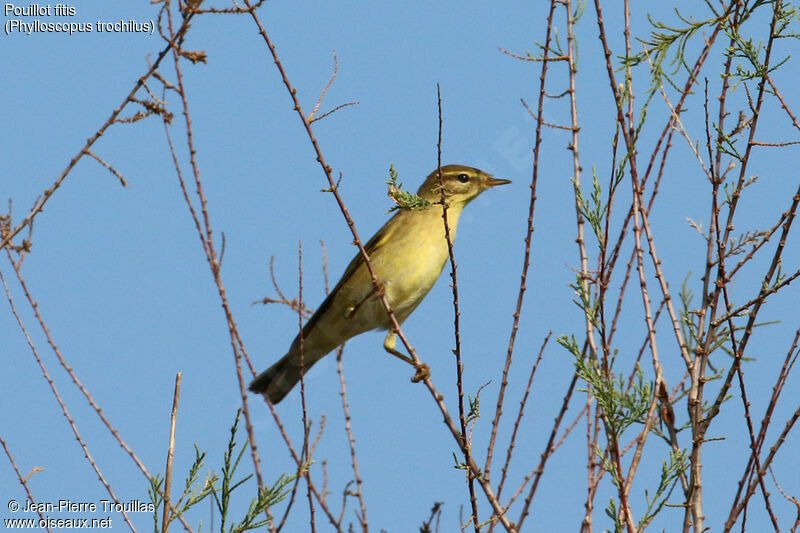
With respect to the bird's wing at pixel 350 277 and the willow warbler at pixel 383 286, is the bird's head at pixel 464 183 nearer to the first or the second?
the willow warbler at pixel 383 286

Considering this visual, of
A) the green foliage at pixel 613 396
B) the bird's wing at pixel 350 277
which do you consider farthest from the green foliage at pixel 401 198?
the bird's wing at pixel 350 277

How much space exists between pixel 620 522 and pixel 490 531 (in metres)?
0.58

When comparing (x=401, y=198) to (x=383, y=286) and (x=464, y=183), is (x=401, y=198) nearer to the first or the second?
(x=383, y=286)

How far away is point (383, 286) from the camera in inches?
238

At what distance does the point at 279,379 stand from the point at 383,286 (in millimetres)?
1101

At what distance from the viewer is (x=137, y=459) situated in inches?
152

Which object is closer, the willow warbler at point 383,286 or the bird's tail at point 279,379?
the willow warbler at point 383,286

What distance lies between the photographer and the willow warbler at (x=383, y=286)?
619cm

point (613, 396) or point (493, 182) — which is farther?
point (493, 182)

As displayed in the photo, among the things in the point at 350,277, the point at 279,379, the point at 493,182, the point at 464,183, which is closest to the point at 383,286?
the point at 350,277

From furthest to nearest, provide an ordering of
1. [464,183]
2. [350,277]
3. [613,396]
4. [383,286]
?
1. [464,183]
2. [350,277]
3. [383,286]
4. [613,396]

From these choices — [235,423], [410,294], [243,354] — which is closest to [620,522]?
[235,423]

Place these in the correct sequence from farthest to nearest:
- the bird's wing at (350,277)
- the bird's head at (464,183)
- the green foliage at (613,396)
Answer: the bird's head at (464,183) → the bird's wing at (350,277) → the green foliage at (613,396)

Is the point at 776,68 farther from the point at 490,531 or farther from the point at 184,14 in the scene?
the point at 184,14
